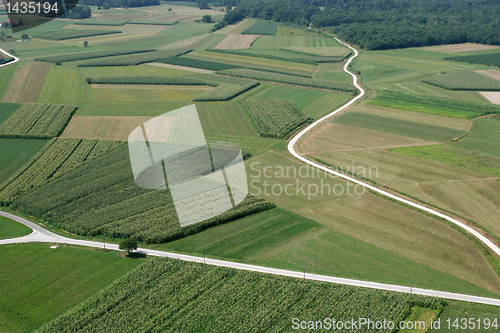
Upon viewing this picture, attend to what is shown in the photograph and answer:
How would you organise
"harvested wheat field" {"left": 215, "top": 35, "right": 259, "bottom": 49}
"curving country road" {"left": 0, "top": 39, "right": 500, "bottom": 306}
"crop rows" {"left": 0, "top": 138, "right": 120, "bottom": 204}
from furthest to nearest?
"harvested wheat field" {"left": 215, "top": 35, "right": 259, "bottom": 49}
"crop rows" {"left": 0, "top": 138, "right": 120, "bottom": 204}
"curving country road" {"left": 0, "top": 39, "right": 500, "bottom": 306}

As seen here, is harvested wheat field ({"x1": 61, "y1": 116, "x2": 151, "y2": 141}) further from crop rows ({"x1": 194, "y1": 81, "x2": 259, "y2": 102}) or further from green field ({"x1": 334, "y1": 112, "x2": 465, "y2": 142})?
green field ({"x1": 334, "y1": 112, "x2": 465, "y2": 142})

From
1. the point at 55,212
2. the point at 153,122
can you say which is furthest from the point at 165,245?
the point at 153,122

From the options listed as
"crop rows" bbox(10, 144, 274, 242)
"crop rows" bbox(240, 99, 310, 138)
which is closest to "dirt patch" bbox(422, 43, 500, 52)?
"crop rows" bbox(240, 99, 310, 138)

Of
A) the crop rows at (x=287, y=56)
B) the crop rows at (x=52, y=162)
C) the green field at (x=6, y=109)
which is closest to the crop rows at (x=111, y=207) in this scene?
the crop rows at (x=52, y=162)

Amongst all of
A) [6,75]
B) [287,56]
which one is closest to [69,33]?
[6,75]

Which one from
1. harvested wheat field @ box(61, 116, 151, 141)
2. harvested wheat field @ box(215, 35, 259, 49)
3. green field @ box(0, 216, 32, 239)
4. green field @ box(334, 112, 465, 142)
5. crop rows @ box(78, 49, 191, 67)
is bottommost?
green field @ box(0, 216, 32, 239)

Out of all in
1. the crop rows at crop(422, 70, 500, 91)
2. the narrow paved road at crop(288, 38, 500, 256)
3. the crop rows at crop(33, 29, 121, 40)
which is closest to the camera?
the narrow paved road at crop(288, 38, 500, 256)

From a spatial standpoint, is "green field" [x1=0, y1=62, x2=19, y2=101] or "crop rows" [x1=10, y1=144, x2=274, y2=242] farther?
"green field" [x1=0, y1=62, x2=19, y2=101]

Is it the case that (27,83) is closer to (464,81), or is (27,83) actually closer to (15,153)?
(15,153)

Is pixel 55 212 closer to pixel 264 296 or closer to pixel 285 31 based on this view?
pixel 264 296
